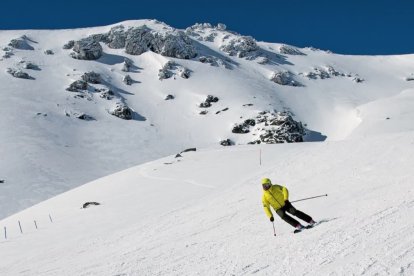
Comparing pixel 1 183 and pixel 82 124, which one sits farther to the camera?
pixel 82 124

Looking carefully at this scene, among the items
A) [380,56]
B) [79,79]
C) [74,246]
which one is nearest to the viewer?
[74,246]

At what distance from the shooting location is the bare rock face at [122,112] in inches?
3994

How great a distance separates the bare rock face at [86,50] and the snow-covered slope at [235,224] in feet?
352

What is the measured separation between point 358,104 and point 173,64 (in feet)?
173

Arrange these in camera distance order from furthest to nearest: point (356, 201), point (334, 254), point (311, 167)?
point (311, 167) < point (356, 201) < point (334, 254)

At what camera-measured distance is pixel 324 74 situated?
14912cm

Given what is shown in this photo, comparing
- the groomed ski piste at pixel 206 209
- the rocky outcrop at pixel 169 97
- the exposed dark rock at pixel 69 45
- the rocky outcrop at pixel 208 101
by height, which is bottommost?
the groomed ski piste at pixel 206 209

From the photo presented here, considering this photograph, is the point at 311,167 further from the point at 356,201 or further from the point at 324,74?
the point at 324,74

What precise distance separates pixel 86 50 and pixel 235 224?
127489 millimetres

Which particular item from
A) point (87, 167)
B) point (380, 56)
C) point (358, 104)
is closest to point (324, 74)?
point (358, 104)

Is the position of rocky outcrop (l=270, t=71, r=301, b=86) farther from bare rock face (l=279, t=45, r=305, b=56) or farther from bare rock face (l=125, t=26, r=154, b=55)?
bare rock face (l=125, t=26, r=154, b=55)

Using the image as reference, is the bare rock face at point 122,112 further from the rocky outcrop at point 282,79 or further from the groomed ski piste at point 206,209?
the rocky outcrop at point 282,79

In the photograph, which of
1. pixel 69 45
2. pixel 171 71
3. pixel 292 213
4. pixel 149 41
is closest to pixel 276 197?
pixel 292 213

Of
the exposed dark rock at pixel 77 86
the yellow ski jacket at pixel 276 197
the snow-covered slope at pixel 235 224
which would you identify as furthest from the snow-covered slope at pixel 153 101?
the yellow ski jacket at pixel 276 197
